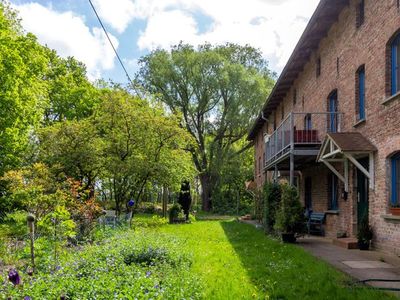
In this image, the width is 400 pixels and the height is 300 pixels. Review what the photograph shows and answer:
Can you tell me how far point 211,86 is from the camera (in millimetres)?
35750

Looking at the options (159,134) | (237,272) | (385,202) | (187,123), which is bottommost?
(237,272)

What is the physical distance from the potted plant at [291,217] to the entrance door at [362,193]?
155 cm

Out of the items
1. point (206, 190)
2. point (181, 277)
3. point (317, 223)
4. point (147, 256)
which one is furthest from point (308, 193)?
point (206, 190)

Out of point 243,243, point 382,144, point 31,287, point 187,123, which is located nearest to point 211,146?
point 187,123

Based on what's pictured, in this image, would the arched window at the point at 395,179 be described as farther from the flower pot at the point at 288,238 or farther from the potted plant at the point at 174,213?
the potted plant at the point at 174,213

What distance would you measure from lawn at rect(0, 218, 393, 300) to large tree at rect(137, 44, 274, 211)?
85.2 ft

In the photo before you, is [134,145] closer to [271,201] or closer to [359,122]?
[271,201]

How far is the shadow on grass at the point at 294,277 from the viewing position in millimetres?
6250

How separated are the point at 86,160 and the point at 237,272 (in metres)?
9.50

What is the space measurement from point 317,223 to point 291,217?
→ 141 inches

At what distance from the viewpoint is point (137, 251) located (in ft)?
26.8

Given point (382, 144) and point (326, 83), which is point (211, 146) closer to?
point (326, 83)

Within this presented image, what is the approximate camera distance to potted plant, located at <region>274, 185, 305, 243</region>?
1274 cm

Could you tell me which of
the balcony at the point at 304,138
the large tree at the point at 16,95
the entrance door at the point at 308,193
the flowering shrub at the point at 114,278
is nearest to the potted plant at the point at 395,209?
the balcony at the point at 304,138
